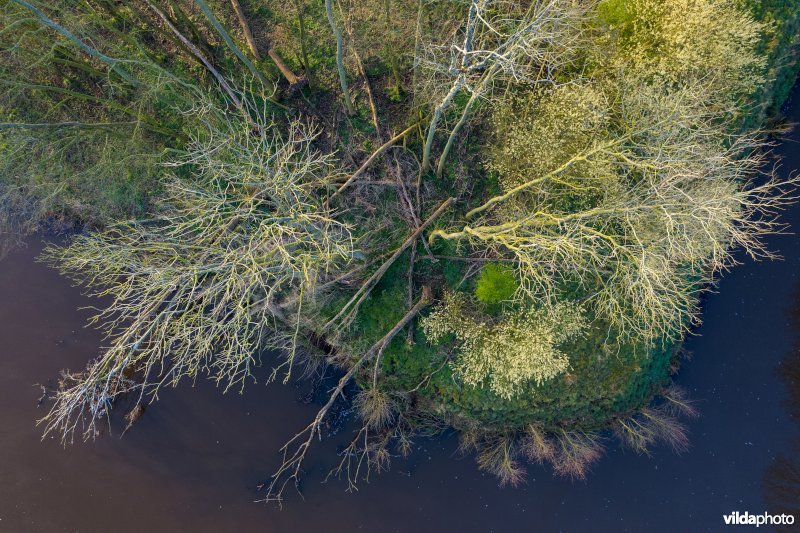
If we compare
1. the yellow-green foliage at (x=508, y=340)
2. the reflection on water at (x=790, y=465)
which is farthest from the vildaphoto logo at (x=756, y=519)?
the yellow-green foliage at (x=508, y=340)

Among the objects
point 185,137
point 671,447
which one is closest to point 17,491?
point 185,137

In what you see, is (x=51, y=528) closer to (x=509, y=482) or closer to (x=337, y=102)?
(x=509, y=482)

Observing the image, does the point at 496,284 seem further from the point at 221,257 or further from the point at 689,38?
the point at 689,38

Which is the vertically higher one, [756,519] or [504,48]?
[504,48]

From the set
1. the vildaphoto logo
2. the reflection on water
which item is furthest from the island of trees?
the reflection on water

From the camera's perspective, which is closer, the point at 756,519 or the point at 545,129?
the point at 545,129

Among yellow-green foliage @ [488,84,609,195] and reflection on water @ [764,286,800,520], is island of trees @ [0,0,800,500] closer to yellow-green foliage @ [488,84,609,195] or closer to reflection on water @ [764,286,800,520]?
yellow-green foliage @ [488,84,609,195]

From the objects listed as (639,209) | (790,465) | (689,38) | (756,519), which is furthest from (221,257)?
(790,465)
